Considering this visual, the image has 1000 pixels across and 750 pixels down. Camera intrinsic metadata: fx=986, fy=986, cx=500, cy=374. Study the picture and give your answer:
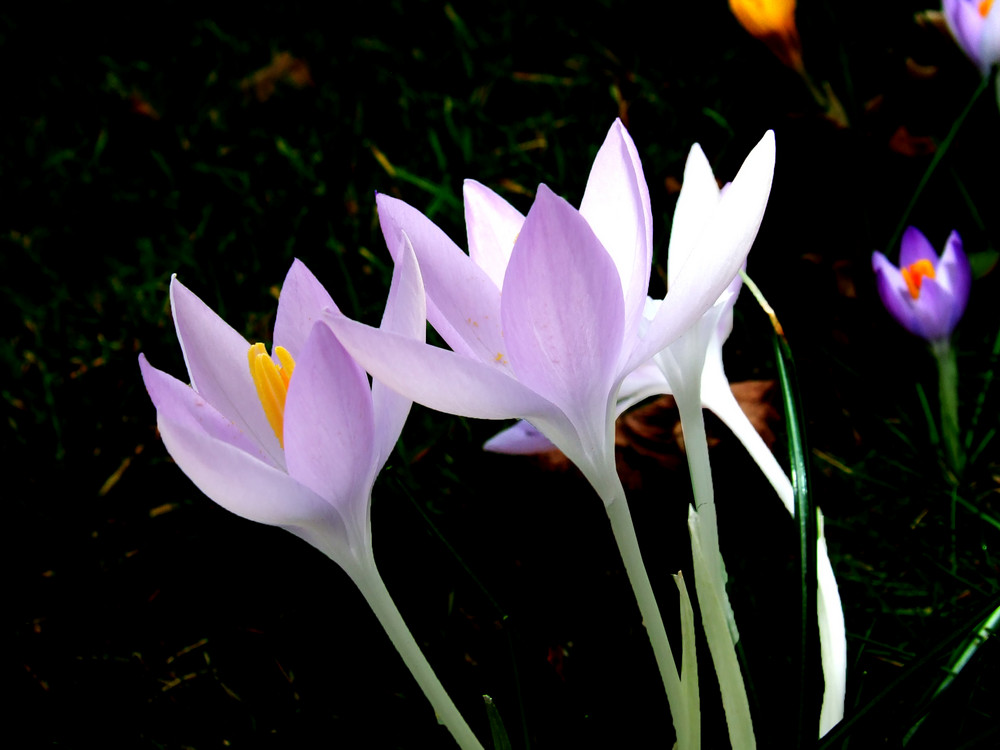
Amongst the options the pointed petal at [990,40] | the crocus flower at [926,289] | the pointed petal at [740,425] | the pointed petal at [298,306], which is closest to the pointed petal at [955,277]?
the crocus flower at [926,289]

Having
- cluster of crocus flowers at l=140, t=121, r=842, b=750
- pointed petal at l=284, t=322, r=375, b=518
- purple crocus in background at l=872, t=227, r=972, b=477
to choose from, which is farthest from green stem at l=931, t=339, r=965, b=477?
pointed petal at l=284, t=322, r=375, b=518

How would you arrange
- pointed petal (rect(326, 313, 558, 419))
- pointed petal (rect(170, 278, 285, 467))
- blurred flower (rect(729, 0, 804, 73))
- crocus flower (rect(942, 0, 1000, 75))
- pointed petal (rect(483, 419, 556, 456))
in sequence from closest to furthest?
pointed petal (rect(326, 313, 558, 419))
pointed petal (rect(170, 278, 285, 467))
pointed petal (rect(483, 419, 556, 456))
blurred flower (rect(729, 0, 804, 73))
crocus flower (rect(942, 0, 1000, 75))

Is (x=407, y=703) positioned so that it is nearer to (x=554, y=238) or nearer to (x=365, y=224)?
(x=554, y=238)

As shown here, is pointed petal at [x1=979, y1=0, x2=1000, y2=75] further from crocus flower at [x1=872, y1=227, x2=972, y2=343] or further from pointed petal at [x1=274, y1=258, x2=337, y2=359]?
pointed petal at [x1=274, y1=258, x2=337, y2=359]

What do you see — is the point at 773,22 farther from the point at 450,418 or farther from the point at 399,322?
the point at 399,322

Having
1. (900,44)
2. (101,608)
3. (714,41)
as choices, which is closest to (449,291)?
(101,608)

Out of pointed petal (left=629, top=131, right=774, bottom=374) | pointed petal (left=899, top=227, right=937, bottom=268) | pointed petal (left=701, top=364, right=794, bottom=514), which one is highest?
pointed petal (left=629, top=131, right=774, bottom=374)

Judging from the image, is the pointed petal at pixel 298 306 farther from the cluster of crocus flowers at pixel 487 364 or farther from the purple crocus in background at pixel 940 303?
the purple crocus in background at pixel 940 303
